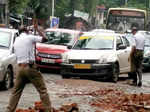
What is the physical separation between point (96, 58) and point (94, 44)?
4.53ft

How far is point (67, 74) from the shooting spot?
16156 millimetres

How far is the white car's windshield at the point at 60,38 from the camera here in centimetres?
2027

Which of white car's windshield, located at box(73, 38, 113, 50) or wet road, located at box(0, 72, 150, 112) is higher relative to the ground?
white car's windshield, located at box(73, 38, 113, 50)

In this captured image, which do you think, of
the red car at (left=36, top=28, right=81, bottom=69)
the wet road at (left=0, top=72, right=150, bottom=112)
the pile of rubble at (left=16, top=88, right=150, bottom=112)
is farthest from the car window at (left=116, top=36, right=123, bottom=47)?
the pile of rubble at (left=16, top=88, right=150, bottom=112)

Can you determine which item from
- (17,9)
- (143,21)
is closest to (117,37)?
(143,21)

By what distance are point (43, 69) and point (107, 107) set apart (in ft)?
30.8

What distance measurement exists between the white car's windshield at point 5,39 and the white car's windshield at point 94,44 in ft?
10.9

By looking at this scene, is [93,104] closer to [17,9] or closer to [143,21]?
[143,21]

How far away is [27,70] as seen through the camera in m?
8.88

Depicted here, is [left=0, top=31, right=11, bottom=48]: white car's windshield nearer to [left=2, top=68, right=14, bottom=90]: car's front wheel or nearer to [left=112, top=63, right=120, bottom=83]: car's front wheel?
[left=2, top=68, right=14, bottom=90]: car's front wheel

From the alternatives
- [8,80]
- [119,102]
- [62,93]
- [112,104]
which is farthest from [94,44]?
[112,104]

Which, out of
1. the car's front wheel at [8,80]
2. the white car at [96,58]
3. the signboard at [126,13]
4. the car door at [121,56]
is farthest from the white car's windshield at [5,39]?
the signboard at [126,13]

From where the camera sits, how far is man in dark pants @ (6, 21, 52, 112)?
8.87 m

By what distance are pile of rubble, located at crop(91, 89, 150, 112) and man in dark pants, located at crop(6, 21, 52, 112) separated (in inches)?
64.8
